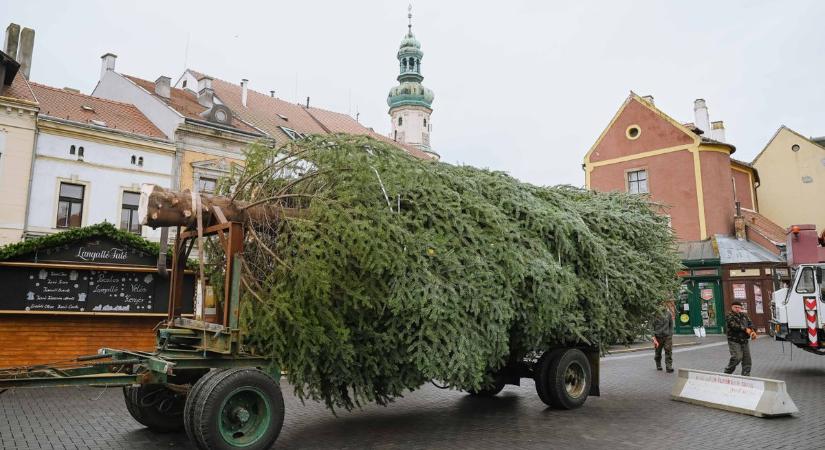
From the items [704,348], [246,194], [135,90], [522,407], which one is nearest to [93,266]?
[246,194]

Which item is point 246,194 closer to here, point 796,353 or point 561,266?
point 561,266

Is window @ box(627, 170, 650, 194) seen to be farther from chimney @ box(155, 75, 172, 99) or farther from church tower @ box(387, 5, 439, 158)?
church tower @ box(387, 5, 439, 158)

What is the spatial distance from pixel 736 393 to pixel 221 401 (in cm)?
752

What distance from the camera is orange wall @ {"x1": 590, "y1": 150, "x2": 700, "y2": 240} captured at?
87.4 feet

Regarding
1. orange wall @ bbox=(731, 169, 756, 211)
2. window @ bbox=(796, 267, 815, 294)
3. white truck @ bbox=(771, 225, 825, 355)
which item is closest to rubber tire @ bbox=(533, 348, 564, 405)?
white truck @ bbox=(771, 225, 825, 355)

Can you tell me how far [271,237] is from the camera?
6840mm

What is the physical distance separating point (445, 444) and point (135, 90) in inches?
882

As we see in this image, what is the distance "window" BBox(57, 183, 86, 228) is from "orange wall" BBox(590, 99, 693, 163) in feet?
78.2

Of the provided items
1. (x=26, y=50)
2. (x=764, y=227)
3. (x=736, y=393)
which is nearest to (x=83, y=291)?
(x=736, y=393)

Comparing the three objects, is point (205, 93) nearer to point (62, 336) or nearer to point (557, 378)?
point (62, 336)

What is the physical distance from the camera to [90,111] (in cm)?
2030

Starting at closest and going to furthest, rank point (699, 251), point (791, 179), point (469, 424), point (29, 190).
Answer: point (469, 424) < point (29, 190) < point (699, 251) < point (791, 179)

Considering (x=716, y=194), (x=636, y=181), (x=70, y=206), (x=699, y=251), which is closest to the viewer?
(x=70, y=206)

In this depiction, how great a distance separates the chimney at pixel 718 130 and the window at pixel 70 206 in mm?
31213
